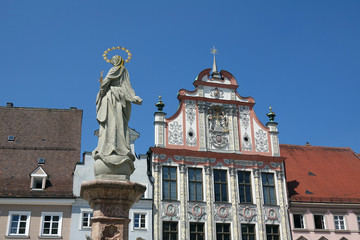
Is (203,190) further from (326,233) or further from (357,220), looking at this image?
(357,220)

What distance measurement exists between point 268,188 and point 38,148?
13.3 metres

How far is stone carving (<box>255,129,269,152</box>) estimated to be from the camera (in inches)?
1033

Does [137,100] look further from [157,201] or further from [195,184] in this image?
[195,184]

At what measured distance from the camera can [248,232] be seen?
24.1 m

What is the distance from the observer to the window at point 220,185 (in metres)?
24.4

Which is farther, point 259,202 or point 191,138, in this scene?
point 191,138

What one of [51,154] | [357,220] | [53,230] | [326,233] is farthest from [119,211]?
[357,220]

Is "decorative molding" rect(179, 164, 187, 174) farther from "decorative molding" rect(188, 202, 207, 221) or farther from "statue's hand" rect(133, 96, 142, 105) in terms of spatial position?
"statue's hand" rect(133, 96, 142, 105)

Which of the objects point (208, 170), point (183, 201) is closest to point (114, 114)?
point (183, 201)

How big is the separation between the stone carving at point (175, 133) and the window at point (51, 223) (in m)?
7.22

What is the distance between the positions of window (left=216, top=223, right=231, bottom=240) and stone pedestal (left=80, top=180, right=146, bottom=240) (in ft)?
51.9

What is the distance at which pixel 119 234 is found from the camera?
8391 mm

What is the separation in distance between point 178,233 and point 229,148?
19.1 ft

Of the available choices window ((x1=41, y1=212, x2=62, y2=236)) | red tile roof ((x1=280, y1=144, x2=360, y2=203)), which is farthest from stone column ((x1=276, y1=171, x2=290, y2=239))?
window ((x1=41, y1=212, x2=62, y2=236))
